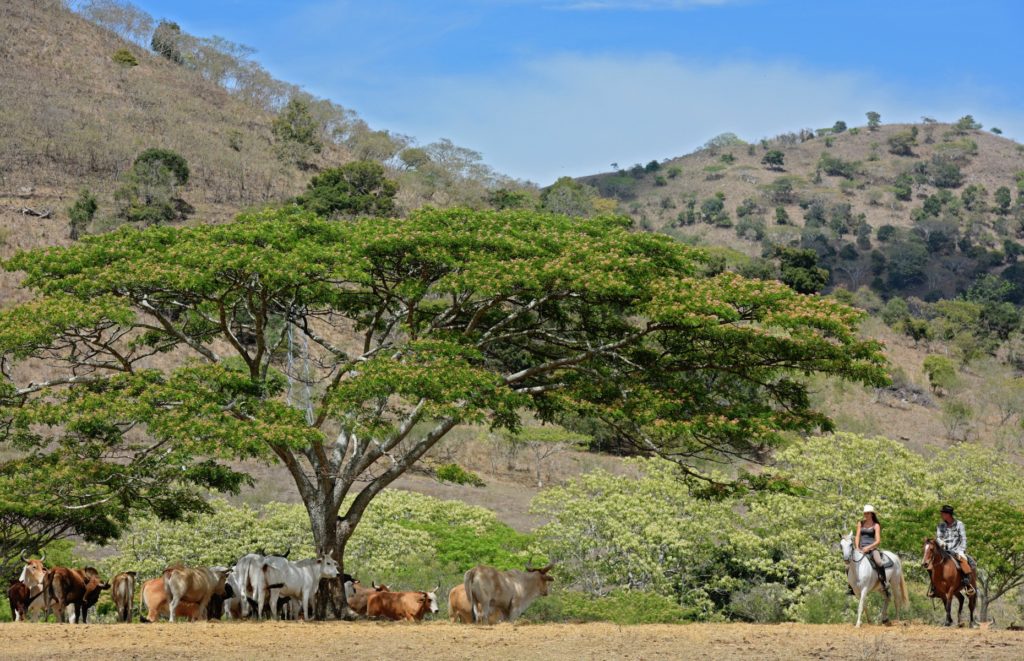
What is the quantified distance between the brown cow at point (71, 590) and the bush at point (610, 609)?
12027mm

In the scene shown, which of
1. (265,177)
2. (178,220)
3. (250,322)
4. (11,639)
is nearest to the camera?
(11,639)

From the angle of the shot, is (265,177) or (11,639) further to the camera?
(265,177)

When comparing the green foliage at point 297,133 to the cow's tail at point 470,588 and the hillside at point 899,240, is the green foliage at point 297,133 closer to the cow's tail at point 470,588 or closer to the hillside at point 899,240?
the hillside at point 899,240

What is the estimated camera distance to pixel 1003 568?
2820 centimetres

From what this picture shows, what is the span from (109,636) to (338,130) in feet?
327

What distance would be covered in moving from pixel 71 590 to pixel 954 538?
14.9 metres

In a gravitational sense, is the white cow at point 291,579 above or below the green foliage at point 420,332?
below

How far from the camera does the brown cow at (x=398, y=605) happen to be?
20.2m

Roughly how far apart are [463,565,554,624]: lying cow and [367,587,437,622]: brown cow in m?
2.09

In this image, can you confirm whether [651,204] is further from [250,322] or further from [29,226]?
[250,322]

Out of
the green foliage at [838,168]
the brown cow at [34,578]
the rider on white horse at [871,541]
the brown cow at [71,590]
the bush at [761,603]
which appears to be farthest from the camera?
the green foliage at [838,168]

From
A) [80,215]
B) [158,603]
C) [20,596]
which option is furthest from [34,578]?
[80,215]

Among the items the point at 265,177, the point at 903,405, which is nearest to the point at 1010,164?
the point at 903,405

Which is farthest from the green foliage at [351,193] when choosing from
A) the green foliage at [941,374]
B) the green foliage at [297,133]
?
the green foliage at [941,374]
